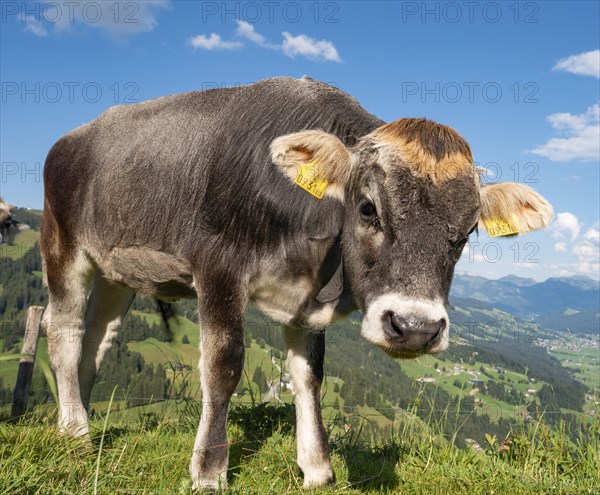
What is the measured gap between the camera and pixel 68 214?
692 centimetres

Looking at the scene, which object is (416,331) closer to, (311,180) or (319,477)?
(311,180)

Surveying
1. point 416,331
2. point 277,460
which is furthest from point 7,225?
point 416,331

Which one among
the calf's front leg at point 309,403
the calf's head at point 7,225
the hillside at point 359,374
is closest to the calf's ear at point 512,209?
the hillside at point 359,374

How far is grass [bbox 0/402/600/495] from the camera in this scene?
13.0 feet

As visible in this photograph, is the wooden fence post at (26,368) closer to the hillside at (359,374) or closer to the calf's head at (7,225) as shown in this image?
the hillside at (359,374)

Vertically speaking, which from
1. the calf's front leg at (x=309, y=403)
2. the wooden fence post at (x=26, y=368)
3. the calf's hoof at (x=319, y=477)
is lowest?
the wooden fence post at (x=26, y=368)

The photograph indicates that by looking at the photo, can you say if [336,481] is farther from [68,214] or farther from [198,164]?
[68,214]

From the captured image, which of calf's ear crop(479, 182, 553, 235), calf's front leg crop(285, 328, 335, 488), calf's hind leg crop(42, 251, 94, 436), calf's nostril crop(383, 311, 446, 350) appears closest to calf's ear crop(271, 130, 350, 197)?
calf's ear crop(479, 182, 553, 235)

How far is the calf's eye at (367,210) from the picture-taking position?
14.1 ft

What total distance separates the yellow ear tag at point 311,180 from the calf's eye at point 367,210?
0.47m

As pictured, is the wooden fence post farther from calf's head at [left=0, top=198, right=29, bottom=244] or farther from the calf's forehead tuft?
the calf's forehead tuft

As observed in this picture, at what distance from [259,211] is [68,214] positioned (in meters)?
2.99

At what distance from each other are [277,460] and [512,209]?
135 inches

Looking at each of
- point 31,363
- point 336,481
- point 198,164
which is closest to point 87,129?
point 198,164
